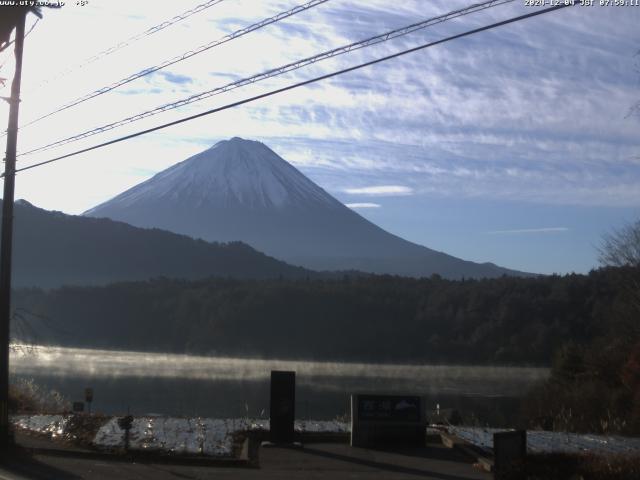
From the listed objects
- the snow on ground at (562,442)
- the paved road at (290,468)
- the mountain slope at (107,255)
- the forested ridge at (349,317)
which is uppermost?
the mountain slope at (107,255)

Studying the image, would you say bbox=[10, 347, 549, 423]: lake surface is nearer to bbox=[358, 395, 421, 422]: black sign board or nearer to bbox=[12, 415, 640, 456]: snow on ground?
bbox=[12, 415, 640, 456]: snow on ground

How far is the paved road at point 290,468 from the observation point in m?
13.6

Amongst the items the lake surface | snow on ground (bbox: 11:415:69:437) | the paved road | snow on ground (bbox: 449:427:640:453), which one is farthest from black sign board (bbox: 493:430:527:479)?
the lake surface

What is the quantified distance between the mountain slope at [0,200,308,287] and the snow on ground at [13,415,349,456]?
48.9 meters

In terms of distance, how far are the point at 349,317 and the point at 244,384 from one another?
18.8m

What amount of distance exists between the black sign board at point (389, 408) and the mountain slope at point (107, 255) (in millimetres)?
→ 52253

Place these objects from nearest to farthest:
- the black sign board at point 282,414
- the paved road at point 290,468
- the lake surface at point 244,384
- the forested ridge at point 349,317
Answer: the paved road at point 290,468 → the black sign board at point 282,414 → the lake surface at point 244,384 → the forested ridge at point 349,317

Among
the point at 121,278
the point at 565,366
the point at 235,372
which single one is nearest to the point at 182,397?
the point at 235,372

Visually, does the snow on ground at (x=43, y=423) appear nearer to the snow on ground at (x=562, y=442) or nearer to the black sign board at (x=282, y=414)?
the black sign board at (x=282, y=414)

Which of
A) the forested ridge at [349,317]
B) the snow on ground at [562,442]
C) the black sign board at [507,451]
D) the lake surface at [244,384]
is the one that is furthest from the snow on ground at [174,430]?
the forested ridge at [349,317]

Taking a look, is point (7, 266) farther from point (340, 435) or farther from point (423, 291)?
point (423, 291)

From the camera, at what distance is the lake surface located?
92.9 ft

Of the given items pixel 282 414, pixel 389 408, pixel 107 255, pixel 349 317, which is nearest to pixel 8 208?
pixel 282 414

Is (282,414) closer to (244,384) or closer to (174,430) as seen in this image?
(174,430)
